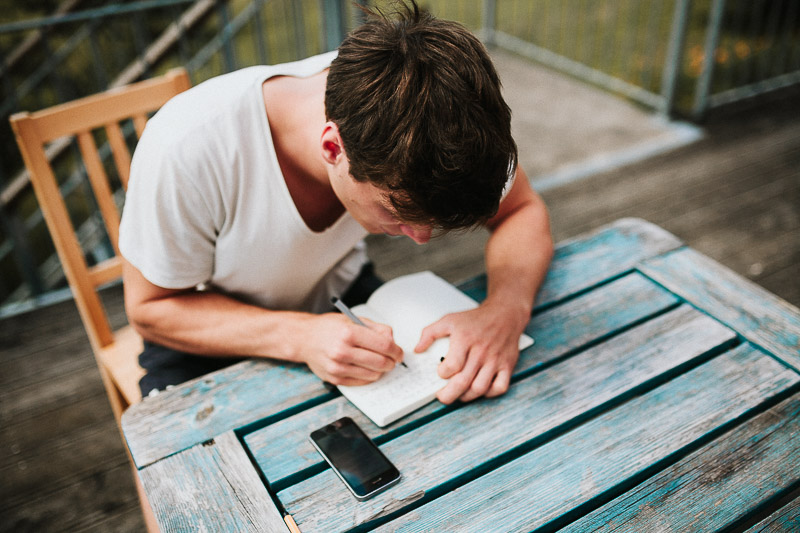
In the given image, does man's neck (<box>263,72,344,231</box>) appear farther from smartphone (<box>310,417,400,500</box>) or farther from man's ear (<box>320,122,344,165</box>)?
smartphone (<box>310,417,400,500</box>)

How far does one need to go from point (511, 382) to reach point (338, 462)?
1.10 ft

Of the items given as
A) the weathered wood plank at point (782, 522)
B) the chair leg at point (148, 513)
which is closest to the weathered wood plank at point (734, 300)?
the weathered wood plank at point (782, 522)

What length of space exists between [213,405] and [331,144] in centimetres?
47

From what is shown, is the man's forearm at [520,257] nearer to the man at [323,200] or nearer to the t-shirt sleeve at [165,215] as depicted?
the man at [323,200]

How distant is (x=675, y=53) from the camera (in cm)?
341

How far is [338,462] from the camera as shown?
3.07 feet

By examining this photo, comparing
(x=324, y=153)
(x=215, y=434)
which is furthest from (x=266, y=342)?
(x=324, y=153)

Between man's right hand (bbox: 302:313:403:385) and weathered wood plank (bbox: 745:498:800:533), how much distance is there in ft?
1.84

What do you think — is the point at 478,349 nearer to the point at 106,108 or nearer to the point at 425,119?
the point at 425,119

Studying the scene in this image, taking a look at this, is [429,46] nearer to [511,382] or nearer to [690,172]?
[511,382]

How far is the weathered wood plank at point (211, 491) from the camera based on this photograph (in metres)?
0.86

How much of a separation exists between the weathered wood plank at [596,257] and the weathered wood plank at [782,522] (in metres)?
0.54

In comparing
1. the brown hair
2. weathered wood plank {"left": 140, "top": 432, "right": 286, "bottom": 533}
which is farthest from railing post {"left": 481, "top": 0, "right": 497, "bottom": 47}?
weathered wood plank {"left": 140, "top": 432, "right": 286, "bottom": 533}

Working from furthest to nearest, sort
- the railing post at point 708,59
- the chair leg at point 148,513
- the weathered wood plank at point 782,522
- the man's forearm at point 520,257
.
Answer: the railing post at point 708,59
the man's forearm at point 520,257
the chair leg at point 148,513
the weathered wood plank at point 782,522
